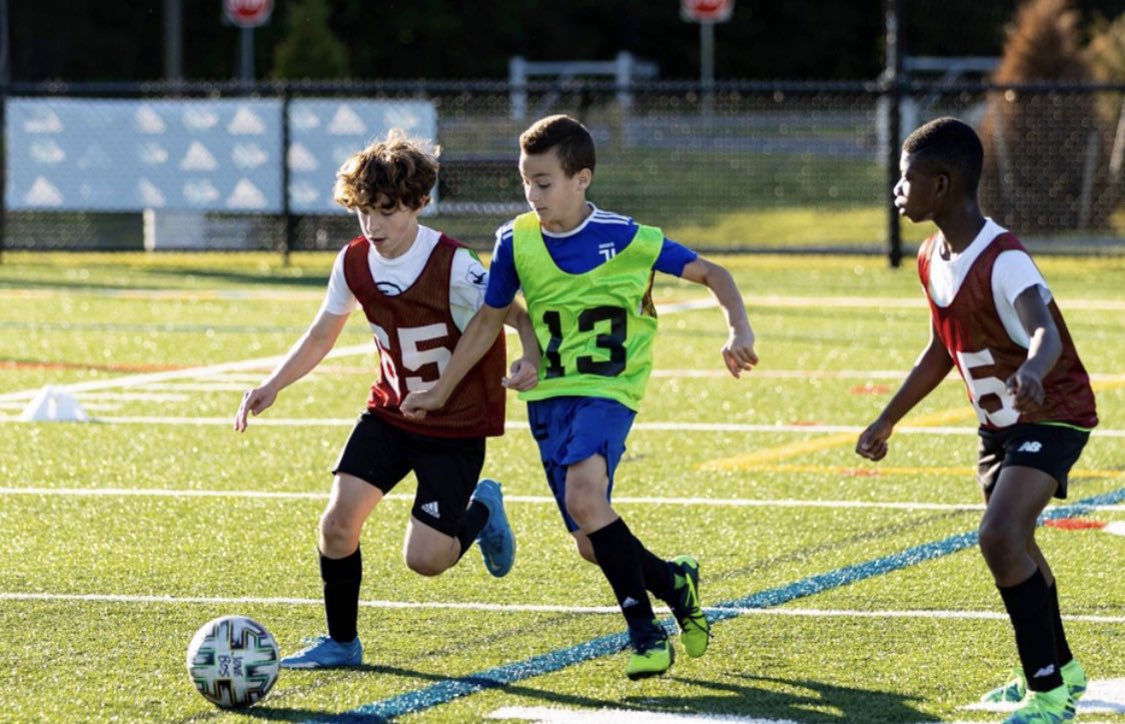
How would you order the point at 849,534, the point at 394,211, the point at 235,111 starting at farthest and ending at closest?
1. the point at 235,111
2. the point at 849,534
3. the point at 394,211

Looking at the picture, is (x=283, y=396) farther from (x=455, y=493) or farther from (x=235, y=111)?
(x=235, y=111)

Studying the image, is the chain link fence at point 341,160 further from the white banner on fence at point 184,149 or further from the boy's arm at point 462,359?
the boy's arm at point 462,359

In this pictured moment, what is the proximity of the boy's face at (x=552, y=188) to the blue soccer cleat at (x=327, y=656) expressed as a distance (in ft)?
4.47

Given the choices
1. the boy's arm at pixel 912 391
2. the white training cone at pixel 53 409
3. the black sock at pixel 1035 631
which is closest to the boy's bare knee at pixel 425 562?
the boy's arm at pixel 912 391

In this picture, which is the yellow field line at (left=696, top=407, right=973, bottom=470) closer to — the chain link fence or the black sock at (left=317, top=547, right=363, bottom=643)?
the black sock at (left=317, top=547, right=363, bottom=643)

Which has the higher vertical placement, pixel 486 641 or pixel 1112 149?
pixel 1112 149

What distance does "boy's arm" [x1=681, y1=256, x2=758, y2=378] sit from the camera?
5.39 m

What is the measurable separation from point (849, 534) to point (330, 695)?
9.38ft

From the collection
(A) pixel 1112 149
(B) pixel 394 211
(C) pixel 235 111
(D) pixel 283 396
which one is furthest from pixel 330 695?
(A) pixel 1112 149

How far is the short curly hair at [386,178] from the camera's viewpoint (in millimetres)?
5652

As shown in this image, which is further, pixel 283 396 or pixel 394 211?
pixel 283 396

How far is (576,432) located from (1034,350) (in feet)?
4.62

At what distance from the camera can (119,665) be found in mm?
5477

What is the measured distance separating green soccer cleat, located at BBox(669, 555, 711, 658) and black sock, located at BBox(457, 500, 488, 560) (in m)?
0.78
